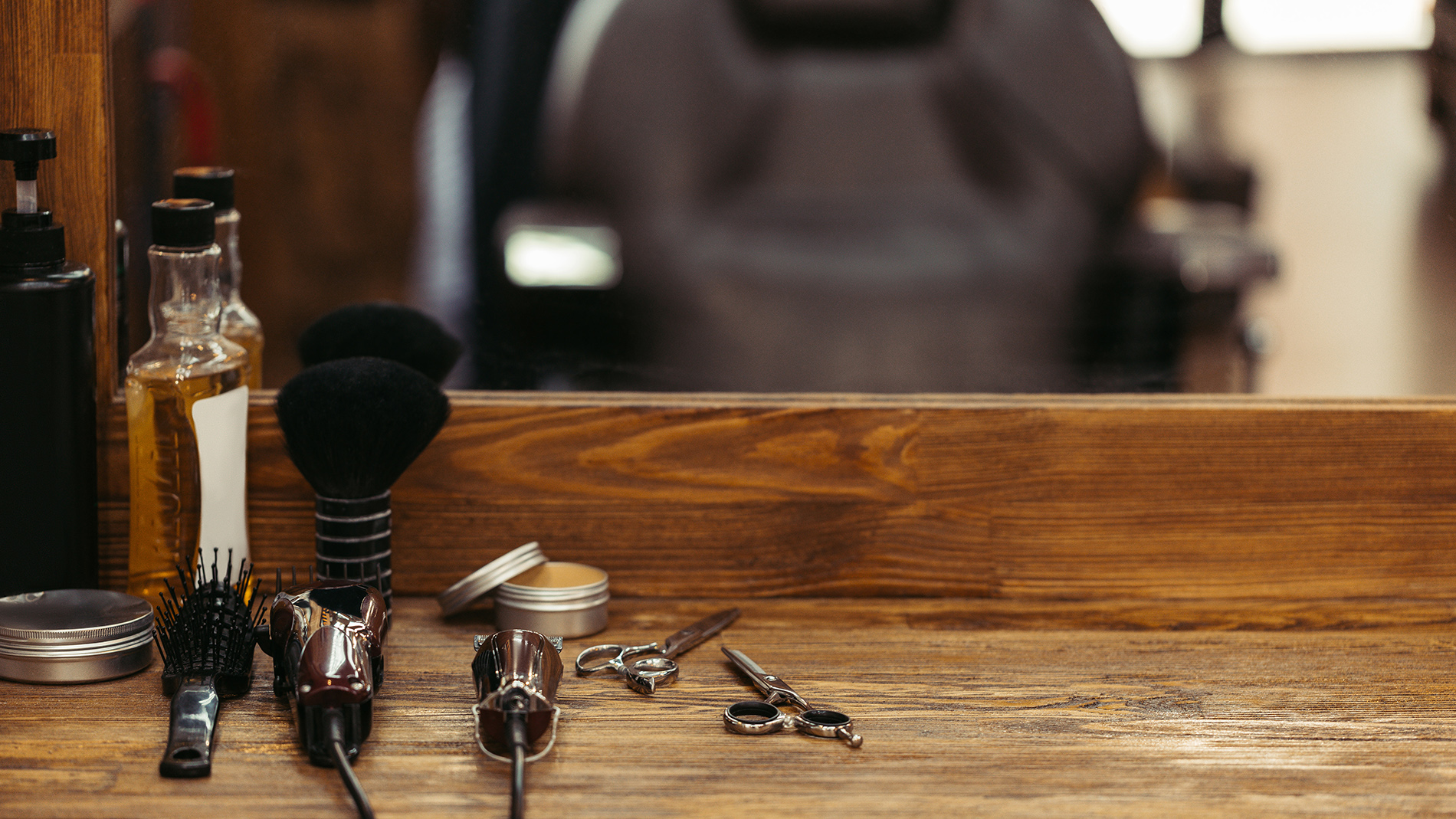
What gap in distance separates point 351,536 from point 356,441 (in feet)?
0.18

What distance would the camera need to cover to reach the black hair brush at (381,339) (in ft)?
2.19

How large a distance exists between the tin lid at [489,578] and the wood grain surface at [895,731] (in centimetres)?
2

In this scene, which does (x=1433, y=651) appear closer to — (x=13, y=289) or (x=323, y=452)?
(x=323, y=452)

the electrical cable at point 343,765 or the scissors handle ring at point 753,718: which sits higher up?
the electrical cable at point 343,765

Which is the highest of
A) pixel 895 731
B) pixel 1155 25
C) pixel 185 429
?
pixel 1155 25

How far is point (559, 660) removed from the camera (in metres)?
0.54

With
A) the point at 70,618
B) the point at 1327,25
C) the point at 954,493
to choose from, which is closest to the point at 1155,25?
the point at 1327,25

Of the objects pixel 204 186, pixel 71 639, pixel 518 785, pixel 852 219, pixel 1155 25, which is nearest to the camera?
pixel 518 785

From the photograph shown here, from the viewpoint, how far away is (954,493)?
680 millimetres

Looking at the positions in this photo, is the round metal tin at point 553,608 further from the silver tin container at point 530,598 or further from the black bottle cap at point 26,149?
the black bottle cap at point 26,149

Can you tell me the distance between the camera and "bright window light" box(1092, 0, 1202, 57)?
2.68 feet

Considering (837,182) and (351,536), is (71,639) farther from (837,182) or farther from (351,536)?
(837,182)

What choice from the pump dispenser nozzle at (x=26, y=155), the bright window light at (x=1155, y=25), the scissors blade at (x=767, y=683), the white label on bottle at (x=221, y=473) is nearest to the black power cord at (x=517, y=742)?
the scissors blade at (x=767, y=683)

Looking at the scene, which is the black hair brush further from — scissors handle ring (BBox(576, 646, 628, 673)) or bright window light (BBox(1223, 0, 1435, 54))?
bright window light (BBox(1223, 0, 1435, 54))
